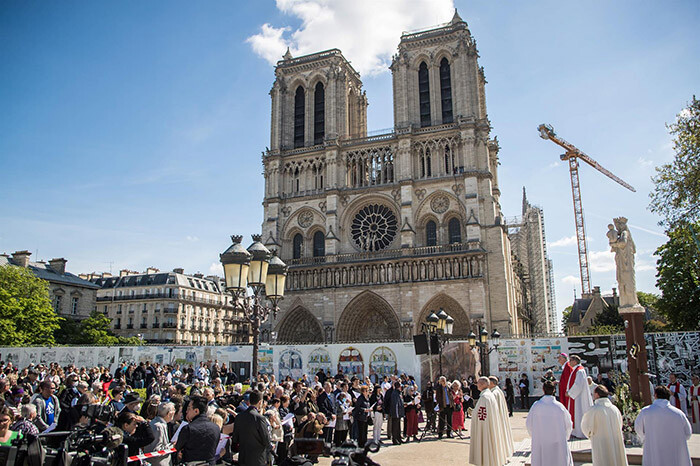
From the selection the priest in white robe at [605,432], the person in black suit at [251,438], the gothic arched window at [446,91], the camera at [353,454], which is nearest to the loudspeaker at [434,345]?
the priest in white robe at [605,432]

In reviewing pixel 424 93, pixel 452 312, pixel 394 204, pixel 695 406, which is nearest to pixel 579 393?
pixel 695 406

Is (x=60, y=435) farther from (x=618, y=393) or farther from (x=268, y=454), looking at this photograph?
(x=618, y=393)

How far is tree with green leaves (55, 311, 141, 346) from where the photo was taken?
34.0m

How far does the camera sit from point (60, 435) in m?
6.55

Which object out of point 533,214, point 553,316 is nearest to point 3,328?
point 533,214

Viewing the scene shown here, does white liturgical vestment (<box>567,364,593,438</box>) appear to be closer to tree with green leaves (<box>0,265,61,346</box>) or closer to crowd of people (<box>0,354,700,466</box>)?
crowd of people (<box>0,354,700,466</box>)

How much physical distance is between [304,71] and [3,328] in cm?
2432

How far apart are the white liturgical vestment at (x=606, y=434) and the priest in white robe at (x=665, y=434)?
32cm

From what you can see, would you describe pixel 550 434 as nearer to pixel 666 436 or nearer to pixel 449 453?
pixel 666 436

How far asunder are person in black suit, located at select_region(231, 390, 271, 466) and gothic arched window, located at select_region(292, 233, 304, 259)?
2903cm

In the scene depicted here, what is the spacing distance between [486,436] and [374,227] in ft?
84.3

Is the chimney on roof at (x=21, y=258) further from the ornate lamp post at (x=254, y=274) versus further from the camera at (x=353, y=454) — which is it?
the camera at (x=353, y=454)

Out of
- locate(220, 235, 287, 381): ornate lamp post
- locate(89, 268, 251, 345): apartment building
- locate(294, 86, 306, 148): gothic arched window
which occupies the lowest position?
locate(220, 235, 287, 381): ornate lamp post

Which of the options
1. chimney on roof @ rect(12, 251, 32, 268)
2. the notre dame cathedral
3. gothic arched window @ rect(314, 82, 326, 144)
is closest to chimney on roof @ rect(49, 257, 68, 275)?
chimney on roof @ rect(12, 251, 32, 268)
